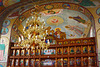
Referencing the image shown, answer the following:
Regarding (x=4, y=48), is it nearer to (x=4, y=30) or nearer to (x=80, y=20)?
(x=4, y=30)

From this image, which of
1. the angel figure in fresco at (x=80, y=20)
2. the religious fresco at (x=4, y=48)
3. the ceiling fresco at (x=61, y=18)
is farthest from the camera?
the angel figure in fresco at (x=80, y=20)

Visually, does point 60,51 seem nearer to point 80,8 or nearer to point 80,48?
point 80,48

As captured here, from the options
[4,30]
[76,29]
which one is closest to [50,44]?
[4,30]

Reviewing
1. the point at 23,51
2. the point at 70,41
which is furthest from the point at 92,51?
the point at 23,51

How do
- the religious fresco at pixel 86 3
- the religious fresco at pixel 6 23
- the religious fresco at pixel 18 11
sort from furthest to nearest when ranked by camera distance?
1. the religious fresco at pixel 6 23
2. the religious fresco at pixel 18 11
3. the religious fresco at pixel 86 3

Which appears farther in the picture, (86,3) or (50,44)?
(50,44)

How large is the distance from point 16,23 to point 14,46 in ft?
8.93

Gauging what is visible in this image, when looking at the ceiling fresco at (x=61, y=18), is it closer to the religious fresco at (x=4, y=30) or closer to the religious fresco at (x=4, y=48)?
the religious fresco at (x=4, y=30)

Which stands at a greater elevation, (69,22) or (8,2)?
(8,2)

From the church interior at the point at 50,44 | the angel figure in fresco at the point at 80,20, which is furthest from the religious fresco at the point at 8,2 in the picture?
the angel figure in fresco at the point at 80,20

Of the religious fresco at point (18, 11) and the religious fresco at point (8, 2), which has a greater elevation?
the religious fresco at point (8, 2)

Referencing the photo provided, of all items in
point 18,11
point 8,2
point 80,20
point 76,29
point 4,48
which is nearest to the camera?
point 8,2

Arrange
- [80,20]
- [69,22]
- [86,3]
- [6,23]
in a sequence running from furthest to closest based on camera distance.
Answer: [69,22]
[80,20]
[6,23]
[86,3]

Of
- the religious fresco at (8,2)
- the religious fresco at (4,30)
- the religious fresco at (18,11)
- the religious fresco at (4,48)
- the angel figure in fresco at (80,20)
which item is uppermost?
the religious fresco at (8,2)
